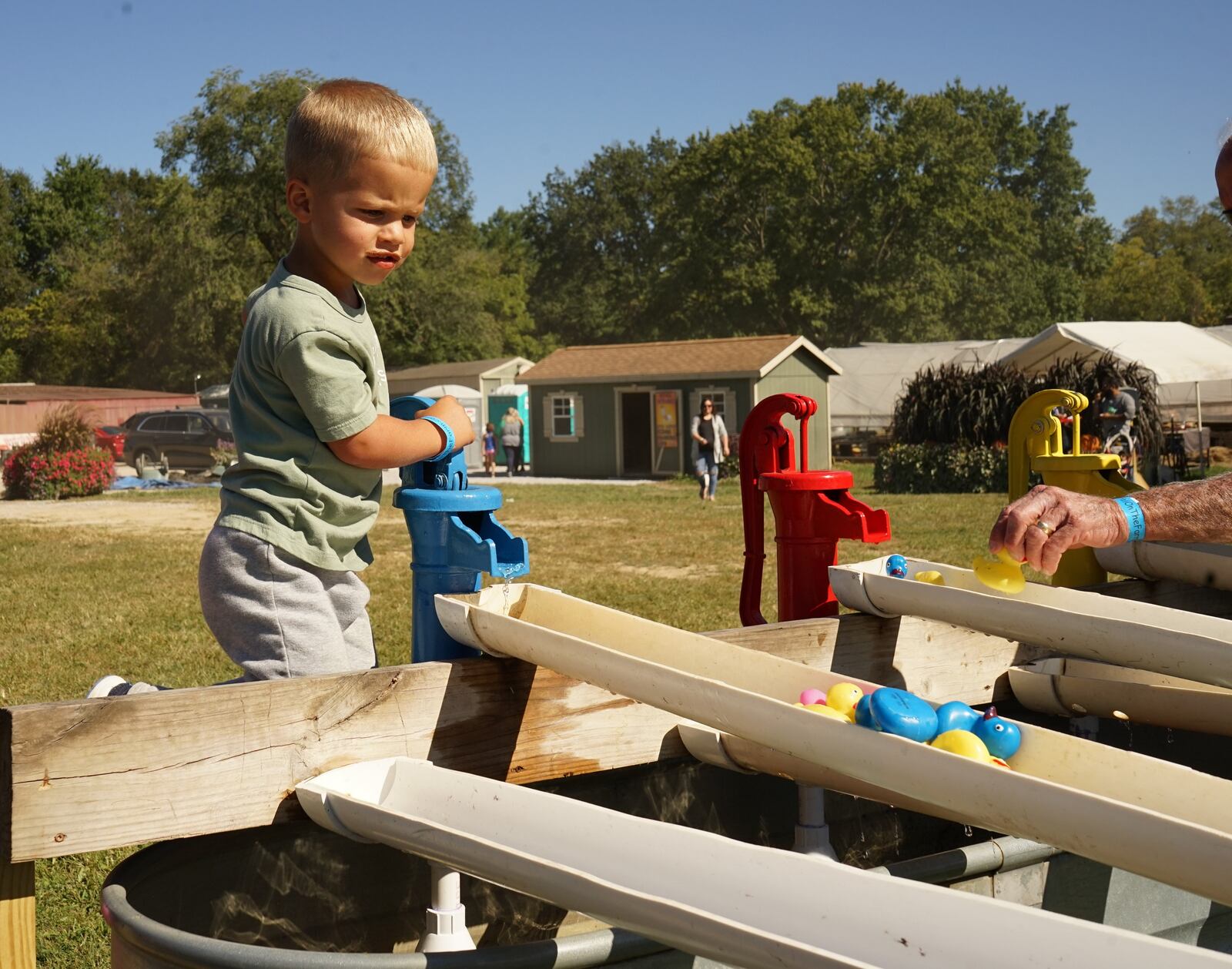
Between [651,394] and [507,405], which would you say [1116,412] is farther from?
[507,405]

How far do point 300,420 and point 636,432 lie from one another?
2862 cm

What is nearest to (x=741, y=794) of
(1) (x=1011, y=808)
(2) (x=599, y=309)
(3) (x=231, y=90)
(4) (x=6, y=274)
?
(1) (x=1011, y=808)

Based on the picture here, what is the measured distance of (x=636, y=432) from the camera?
30.9m

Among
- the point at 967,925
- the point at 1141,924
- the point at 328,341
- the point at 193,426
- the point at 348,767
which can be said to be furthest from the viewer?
the point at 193,426

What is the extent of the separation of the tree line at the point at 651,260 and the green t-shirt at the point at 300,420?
4191 centimetres

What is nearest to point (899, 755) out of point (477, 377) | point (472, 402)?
point (472, 402)

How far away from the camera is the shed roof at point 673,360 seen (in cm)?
2844

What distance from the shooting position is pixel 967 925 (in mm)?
1247

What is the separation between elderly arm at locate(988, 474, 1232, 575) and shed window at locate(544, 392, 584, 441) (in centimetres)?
2845

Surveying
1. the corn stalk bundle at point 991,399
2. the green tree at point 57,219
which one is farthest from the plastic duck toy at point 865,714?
the green tree at point 57,219

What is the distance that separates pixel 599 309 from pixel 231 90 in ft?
110

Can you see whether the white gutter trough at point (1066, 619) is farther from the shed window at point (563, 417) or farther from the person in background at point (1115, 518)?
the shed window at point (563, 417)

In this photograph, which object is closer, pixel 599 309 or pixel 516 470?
pixel 516 470

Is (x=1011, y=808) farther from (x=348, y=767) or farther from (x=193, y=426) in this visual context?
(x=193, y=426)
